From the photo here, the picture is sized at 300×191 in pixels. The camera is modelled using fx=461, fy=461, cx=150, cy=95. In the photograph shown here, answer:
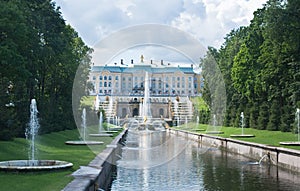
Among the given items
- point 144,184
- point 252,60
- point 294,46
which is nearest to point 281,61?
point 294,46

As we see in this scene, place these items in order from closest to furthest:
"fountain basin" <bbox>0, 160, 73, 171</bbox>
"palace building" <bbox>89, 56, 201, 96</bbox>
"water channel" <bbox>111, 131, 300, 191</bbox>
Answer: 1. "fountain basin" <bbox>0, 160, 73, 171</bbox>
2. "water channel" <bbox>111, 131, 300, 191</bbox>
3. "palace building" <bbox>89, 56, 201, 96</bbox>

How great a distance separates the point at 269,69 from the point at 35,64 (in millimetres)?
15404

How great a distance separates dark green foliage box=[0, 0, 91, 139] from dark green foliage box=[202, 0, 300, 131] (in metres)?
12.6

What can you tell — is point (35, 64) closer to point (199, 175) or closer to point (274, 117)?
point (199, 175)

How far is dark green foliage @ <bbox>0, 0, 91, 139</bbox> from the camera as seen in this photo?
17.4 meters

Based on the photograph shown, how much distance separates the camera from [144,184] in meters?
12.4

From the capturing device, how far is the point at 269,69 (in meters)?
30.5

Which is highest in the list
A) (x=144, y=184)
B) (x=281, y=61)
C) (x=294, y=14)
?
(x=294, y=14)

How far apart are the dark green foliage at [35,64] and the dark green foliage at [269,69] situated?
12579 millimetres

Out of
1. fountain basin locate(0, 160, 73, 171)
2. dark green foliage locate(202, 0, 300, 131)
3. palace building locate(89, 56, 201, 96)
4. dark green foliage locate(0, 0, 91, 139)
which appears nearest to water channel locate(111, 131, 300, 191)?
fountain basin locate(0, 160, 73, 171)

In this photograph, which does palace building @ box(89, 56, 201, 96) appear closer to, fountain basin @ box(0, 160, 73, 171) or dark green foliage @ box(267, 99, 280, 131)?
dark green foliage @ box(267, 99, 280, 131)

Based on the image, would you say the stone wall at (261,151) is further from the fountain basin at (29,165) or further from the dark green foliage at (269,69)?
the fountain basin at (29,165)

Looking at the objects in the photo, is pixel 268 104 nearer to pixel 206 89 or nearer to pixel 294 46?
pixel 294 46

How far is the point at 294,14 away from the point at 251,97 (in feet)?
41.3
